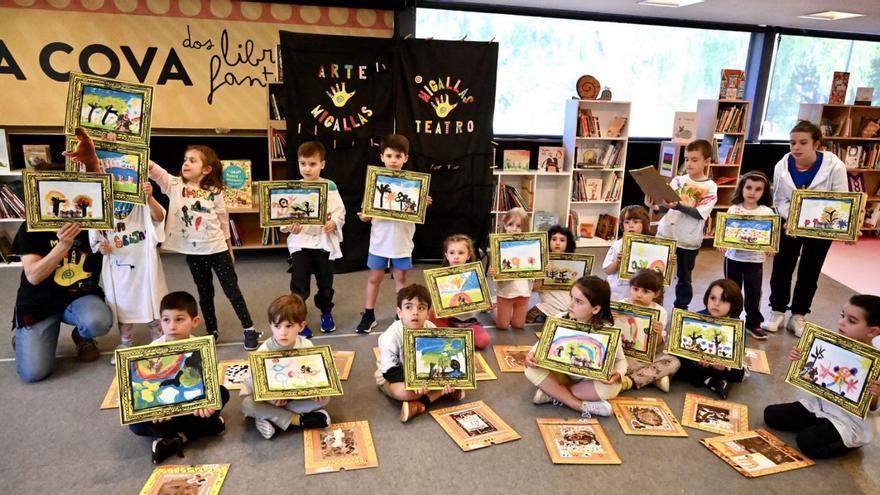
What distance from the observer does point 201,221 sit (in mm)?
3398

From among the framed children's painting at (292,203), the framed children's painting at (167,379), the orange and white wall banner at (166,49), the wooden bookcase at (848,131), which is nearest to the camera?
the framed children's painting at (167,379)

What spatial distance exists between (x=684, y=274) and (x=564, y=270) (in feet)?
3.11

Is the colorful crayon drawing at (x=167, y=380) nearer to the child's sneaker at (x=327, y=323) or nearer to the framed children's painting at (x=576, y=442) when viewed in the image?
the child's sneaker at (x=327, y=323)

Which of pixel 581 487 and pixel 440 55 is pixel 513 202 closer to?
pixel 440 55

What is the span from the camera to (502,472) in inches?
95.3

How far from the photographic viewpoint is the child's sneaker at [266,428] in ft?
8.43

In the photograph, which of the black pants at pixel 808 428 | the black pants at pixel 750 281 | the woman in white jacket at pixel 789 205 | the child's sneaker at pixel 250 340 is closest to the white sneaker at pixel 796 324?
the woman in white jacket at pixel 789 205

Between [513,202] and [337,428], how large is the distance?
402 cm

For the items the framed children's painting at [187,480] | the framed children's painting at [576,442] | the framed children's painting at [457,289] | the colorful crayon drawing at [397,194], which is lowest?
the framed children's painting at [187,480]

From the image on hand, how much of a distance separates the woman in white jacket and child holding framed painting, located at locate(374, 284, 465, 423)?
2.62 m

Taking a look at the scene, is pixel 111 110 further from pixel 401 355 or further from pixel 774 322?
pixel 774 322

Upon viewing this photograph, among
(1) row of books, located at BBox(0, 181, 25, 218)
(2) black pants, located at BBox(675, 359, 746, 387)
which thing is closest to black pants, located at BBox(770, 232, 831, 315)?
(2) black pants, located at BBox(675, 359, 746, 387)

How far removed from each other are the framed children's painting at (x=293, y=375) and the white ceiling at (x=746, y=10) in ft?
14.9

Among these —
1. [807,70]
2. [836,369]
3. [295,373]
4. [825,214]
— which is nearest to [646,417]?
[836,369]
